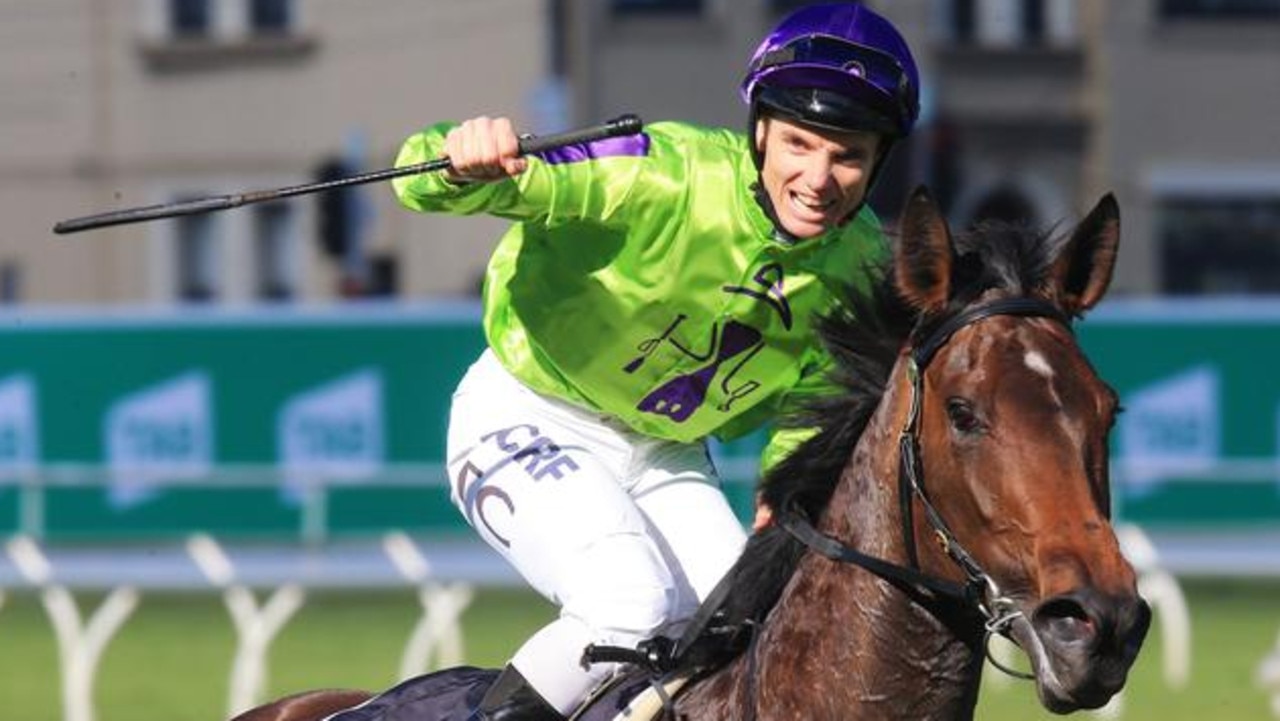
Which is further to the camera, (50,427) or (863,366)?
(50,427)

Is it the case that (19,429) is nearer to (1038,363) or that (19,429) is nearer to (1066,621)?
(1038,363)

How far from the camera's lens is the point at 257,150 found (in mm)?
23688

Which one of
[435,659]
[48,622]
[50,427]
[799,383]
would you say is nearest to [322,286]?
[50,427]

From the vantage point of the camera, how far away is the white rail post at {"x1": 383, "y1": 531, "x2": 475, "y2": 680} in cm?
990

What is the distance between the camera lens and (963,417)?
3.56 metres

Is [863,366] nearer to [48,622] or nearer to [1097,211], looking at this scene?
[1097,211]

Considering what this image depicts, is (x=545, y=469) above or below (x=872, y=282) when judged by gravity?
below

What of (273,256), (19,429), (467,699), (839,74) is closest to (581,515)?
(467,699)

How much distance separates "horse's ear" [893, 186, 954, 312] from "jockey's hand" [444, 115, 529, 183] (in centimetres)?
60

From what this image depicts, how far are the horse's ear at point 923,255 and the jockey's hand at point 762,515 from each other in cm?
49

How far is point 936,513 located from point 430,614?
651 cm

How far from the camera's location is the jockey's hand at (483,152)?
13.1 feet

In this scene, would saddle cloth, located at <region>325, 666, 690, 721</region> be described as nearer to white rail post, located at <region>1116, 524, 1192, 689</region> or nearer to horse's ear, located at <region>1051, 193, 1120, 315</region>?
horse's ear, located at <region>1051, 193, 1120, 315</region>

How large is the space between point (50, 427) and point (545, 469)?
1006cm
